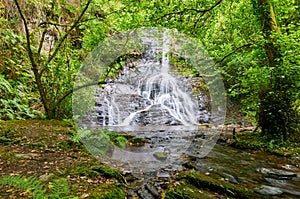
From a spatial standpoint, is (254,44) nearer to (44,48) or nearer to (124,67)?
(124,67)

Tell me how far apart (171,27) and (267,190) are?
3.71m

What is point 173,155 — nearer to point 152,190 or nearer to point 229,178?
point 229,178

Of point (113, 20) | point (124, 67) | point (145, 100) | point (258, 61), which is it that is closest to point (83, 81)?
point (124, 67)

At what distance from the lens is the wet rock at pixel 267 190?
282cm

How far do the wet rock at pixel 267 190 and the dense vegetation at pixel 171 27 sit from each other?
236 centimetres

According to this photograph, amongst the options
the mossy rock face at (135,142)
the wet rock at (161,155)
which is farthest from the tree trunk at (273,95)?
the mossy rock face at (135,142)

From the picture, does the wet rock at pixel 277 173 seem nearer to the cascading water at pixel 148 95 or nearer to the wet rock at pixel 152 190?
the cascading water at pixel 148 95

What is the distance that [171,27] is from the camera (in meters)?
4.89

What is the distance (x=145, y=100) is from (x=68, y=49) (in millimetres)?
3122

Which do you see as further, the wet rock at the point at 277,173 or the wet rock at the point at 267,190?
the wet rock at the point at 277,173

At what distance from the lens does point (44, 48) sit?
8.05 metres

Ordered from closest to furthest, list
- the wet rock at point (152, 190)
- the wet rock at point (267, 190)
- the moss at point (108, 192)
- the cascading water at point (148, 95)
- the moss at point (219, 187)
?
1. the moss at point (108, 192)
2. the wet rock at point (152, 190)
3. the moss at point (219, 187)
4. the wet rock at point (267, 190)
5. the cascading water at point (148, 95)

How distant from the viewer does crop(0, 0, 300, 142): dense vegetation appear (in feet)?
15.2

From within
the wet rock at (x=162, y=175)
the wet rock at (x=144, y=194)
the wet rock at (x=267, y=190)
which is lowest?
the wet rock at (x=267, y=190)
